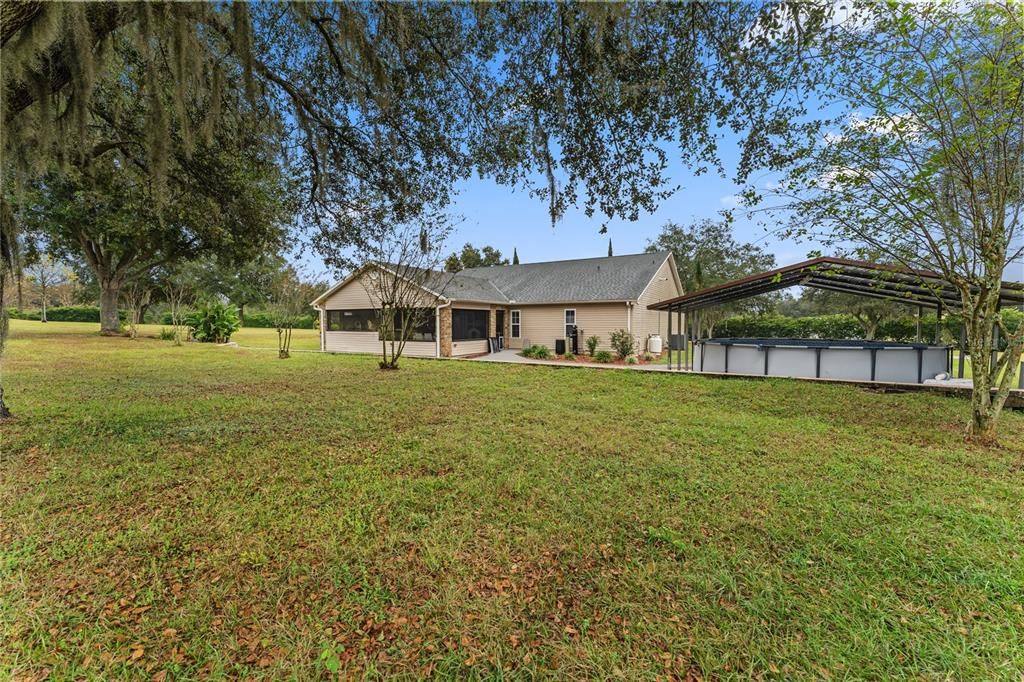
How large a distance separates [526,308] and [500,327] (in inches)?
59.9

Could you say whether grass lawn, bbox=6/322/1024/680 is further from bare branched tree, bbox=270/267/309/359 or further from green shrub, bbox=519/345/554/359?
bare branched tree, bbox=270/267/309/359

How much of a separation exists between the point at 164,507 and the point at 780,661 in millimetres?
4309

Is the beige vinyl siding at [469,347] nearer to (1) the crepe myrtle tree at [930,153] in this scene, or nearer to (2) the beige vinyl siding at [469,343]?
(2) the beige vinyl siding at [469,343]

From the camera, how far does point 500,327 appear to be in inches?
737

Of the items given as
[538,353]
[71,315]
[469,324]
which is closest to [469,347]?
[469,324]

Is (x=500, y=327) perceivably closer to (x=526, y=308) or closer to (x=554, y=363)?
(x=526, y=308)

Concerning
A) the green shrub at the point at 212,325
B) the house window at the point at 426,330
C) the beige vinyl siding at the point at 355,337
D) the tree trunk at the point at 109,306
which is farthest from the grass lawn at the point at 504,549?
the tree trunk at the point at 109,306

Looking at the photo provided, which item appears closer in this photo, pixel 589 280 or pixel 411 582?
pixel 411 582

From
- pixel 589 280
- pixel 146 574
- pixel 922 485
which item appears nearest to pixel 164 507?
pixel 146 574

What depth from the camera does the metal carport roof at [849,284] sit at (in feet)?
22.4

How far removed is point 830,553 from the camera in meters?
2.76

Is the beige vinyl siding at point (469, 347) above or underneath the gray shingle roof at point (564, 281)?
underneath

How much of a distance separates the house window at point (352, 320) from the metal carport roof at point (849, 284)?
37.1 feet

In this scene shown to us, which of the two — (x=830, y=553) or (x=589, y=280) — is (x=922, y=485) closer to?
(x=830, y=553)
